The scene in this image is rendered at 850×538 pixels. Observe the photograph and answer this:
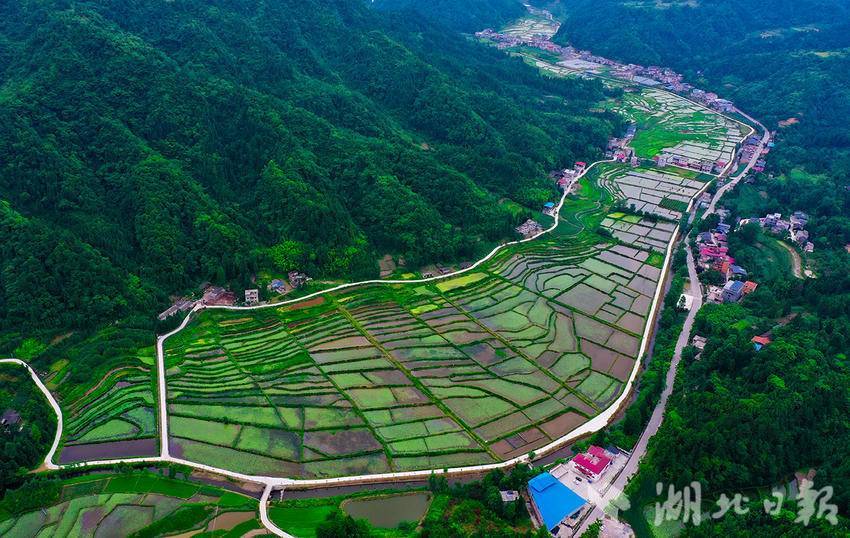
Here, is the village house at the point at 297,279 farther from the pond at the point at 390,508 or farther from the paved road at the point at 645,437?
the paved road at the point at 645,437

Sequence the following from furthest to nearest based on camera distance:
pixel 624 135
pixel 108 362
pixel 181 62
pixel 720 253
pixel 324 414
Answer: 1. pixel 624 135
2. pixel 181 62
3. pixel 720 253
4. pixel 108 362
5. pixel 324 414

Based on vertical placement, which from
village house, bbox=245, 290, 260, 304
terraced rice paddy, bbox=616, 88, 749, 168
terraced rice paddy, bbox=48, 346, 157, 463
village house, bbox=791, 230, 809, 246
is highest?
terraced rice paddy, bbox=616, 88, 749, 168

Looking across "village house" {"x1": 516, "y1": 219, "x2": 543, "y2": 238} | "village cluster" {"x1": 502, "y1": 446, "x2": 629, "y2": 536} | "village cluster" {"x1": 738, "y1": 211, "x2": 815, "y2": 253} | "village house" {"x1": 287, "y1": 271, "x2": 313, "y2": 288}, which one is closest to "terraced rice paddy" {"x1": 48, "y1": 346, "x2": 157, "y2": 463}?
"village house" {"x1": 287, "y1": 271, "x2": 313, "y2": 288}

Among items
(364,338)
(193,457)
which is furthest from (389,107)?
(193,457)

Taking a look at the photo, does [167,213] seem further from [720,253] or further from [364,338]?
[720,253]

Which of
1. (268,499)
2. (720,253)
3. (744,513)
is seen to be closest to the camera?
(744,513)

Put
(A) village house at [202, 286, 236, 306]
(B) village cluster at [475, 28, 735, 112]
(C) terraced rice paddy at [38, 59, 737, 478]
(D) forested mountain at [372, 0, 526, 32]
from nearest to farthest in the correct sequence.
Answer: (C) terraced rice paddy at [38, 59, 737, 478] < (A) village house at [202, 286, 236, 306] < (B) village cluster at [475, 28, 735, 112] < (D) forested mountain at [372, 0, 526, 32]

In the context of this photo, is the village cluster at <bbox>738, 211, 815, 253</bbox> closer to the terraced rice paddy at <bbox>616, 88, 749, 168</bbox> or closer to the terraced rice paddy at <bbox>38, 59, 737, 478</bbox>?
the terraced rice paddy at <bbox>38, 59, 737, 478</bbox>
